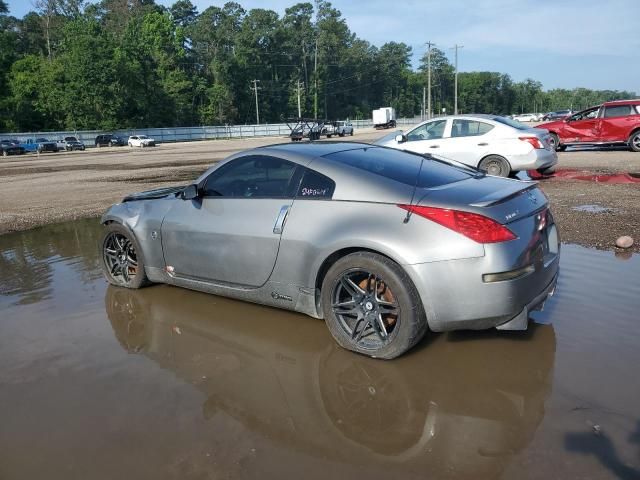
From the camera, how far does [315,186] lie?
410 centimetres

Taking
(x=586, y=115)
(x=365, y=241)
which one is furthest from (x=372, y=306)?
(x=586, y=115)

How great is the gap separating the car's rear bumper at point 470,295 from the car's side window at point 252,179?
1387mm

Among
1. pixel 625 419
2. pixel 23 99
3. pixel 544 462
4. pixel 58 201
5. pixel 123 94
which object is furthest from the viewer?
pixel 123 94

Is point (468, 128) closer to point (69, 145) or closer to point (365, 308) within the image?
point (365, 308)

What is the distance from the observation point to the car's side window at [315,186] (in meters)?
4.01

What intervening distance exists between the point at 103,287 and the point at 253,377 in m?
2.80

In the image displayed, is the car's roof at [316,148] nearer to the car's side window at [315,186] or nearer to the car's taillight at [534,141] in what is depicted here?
the car's side window at [315,186]

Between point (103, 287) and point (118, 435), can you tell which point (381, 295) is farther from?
point (103, 287)

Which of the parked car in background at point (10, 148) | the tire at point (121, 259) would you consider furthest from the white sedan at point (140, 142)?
the tire at point (121, 259)

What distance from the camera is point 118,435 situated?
9.65ft

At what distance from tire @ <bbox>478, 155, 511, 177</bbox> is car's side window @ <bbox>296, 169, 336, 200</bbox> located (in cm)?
775

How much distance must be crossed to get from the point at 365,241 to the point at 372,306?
1.52 feet

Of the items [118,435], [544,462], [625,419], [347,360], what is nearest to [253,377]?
[347,360]

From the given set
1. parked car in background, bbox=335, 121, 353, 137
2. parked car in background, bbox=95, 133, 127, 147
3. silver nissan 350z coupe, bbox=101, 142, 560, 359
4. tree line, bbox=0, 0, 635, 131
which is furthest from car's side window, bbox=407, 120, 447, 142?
tree line, bbox=0, 0, 635, 131
